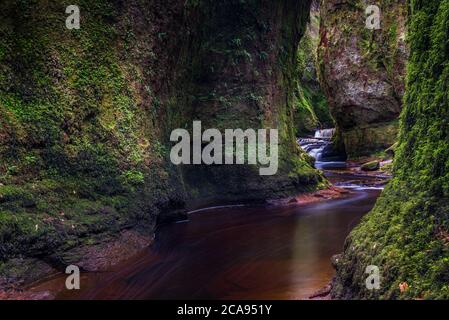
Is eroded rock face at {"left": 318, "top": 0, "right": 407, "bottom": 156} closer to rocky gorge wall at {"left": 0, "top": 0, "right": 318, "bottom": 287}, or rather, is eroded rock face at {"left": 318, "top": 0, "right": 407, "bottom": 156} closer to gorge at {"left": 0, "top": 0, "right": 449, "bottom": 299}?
gorge at {"left": 0, "top": 0, "right": 449, "bottom": 299}

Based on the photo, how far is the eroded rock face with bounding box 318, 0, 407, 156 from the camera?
22.3 meters

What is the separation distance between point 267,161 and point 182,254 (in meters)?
5.51

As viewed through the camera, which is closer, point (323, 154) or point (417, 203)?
point (417, 203)

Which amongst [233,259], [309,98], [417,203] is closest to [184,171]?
[233,259]

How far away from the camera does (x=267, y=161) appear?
40.3 feet

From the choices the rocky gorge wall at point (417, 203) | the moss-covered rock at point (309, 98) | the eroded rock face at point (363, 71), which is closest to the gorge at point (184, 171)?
the rocky gorge wall at point (417, 203)

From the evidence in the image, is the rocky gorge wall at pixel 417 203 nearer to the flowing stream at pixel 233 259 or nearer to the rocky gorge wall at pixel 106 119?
the flowing stream at pixel 233 259

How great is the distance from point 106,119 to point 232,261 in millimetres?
3363

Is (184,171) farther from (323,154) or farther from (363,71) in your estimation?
(363,71)

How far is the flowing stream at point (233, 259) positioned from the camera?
5.65m

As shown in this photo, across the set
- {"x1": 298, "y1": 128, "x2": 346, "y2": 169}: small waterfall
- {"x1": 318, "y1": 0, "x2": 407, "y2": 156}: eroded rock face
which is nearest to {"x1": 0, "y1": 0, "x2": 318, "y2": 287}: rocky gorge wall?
{"x1": 298, "y1": 128, "x2": 346, "y2": 169}: small waterfall

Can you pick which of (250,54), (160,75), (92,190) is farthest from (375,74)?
(92,190)

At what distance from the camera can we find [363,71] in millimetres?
23391

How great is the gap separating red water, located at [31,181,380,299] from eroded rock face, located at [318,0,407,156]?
1333cm
